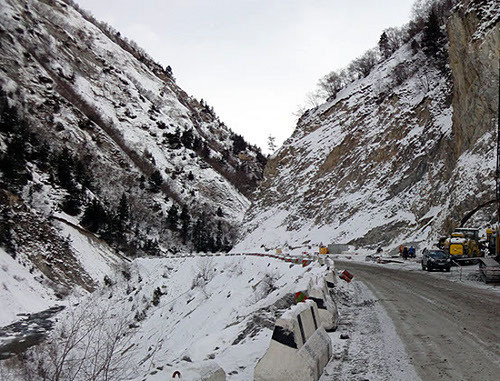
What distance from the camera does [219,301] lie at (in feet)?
66.1

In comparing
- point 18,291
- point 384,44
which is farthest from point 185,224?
point 384,44

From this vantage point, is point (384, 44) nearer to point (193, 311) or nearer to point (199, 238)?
point (199, 238)

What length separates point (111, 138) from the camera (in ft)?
271

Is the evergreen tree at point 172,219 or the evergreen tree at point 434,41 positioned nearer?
the evergreen tree at point 434,41

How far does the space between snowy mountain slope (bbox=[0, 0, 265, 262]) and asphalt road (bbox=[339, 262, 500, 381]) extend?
143ft

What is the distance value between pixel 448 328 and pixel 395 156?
4116cm

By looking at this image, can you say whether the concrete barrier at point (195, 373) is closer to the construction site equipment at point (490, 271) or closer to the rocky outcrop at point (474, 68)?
the construction site equipment at point (490, 271)

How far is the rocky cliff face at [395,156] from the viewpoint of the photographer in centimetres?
3172

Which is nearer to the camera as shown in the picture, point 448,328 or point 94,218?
point 448,328

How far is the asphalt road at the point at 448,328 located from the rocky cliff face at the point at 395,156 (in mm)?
19291

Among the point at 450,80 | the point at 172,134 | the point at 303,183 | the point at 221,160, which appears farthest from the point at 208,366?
the point at 221,160

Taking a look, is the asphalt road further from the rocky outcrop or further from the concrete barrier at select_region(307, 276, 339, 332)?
the rocky outcrop

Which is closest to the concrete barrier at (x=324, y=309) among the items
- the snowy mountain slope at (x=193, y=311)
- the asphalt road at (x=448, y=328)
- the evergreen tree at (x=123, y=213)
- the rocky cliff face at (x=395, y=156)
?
the snowy mountain slope at (x=193, y=311)

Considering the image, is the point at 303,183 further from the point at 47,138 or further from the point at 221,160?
the point at 221,160
